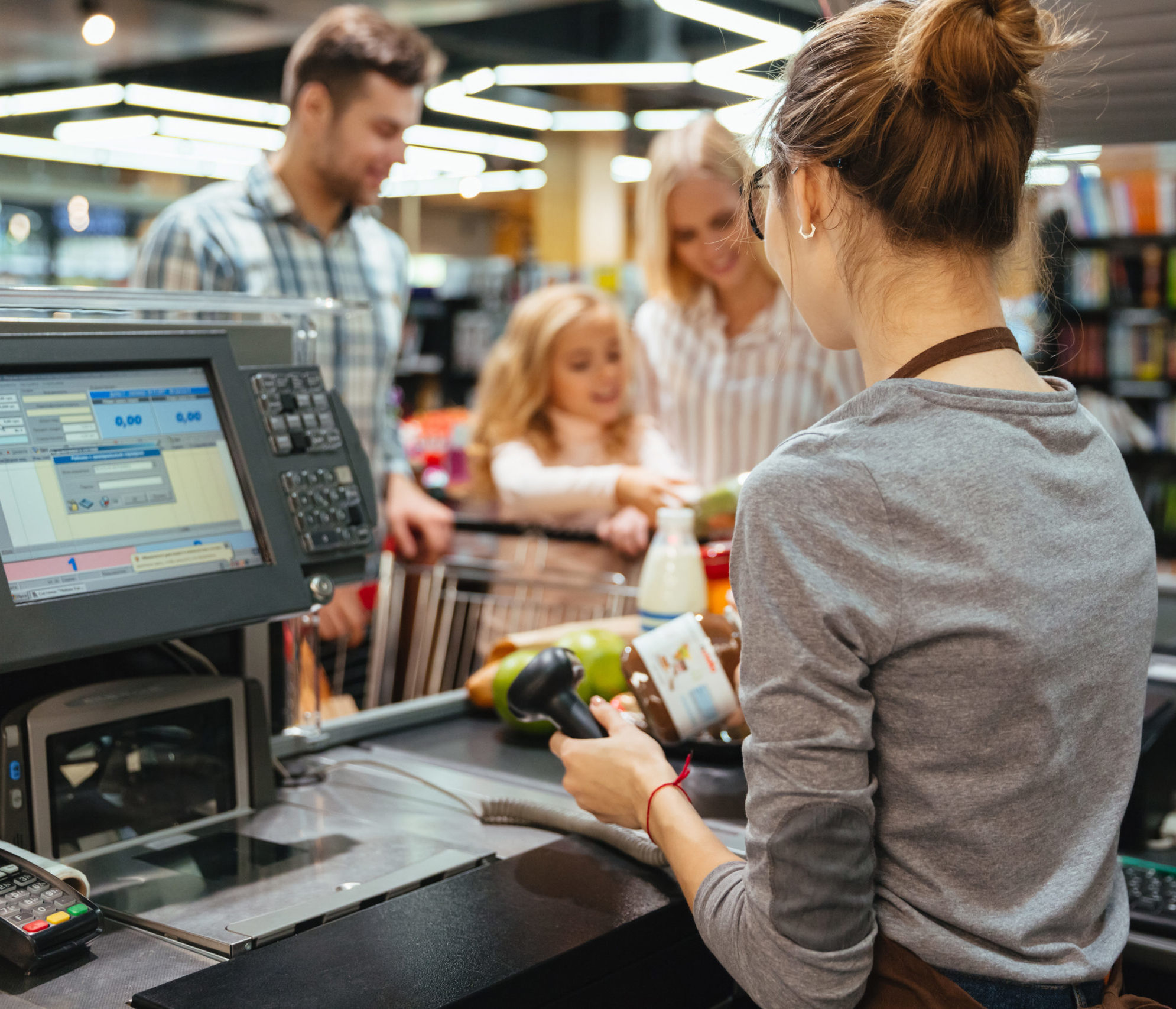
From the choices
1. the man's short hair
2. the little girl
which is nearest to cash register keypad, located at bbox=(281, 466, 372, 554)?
the little girl

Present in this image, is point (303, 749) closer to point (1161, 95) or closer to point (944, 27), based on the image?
point (944, 27)

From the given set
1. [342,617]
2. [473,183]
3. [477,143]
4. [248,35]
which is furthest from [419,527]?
[473,183]

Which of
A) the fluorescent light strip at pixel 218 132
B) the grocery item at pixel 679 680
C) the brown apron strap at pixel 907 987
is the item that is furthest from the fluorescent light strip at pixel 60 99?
the brown apron strap at pixel 907 987

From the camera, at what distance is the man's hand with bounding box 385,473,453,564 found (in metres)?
2.26

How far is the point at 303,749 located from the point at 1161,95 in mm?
1306

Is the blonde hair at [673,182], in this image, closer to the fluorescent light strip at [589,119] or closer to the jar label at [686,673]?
the jar label at [686,673]

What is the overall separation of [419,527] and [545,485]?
40cm

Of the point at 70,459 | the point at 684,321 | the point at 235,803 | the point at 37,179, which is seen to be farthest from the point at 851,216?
the point at 37,179

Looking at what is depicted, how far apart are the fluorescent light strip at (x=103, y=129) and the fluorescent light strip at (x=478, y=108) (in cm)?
221

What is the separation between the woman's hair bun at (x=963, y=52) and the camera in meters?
0.78

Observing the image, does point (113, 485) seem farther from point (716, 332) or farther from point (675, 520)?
point (716, 332)

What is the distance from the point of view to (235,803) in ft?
3.84

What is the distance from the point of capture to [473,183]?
36.2 feet

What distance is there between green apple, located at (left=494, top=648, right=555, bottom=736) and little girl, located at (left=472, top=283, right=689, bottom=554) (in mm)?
1183
